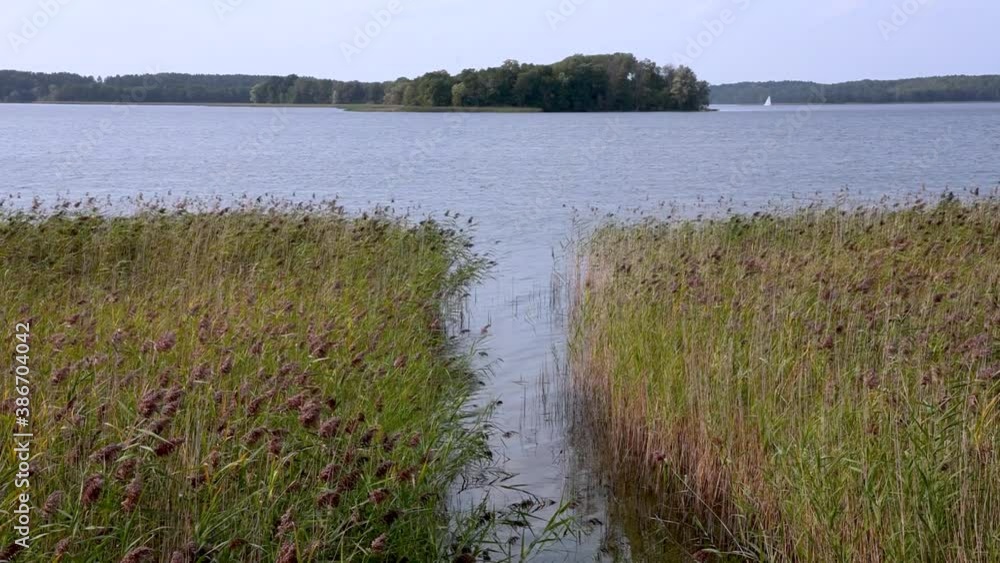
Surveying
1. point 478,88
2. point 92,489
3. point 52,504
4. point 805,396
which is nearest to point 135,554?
point 92,489

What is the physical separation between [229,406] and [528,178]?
31.5m

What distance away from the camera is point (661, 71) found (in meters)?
123

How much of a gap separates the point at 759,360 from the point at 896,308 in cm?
171

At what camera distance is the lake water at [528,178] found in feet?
30.3

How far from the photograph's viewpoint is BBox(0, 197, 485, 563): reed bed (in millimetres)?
4270

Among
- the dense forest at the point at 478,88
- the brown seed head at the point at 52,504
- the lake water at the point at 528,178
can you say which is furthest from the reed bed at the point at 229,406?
→ the dense forest at the point at 478,88

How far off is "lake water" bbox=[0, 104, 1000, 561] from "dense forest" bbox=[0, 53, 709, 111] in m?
33.3

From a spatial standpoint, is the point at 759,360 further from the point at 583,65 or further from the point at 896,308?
the point at 583,65

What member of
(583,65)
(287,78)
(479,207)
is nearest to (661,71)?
(583,65)

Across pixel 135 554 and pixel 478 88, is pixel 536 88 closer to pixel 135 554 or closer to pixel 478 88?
pixel 478 88

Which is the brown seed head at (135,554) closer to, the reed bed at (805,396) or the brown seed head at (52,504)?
the brown seed head at (52,504)

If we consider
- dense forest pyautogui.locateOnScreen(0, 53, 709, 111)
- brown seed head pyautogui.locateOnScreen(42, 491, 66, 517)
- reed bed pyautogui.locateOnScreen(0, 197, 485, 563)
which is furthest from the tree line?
brown seed head pyautogui.locateOnScreen(42, 491, 66, 517)

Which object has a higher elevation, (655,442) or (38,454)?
(38,454)

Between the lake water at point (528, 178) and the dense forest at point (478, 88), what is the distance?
33.3 metres
